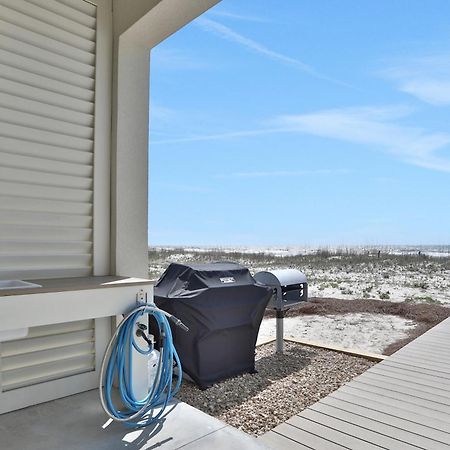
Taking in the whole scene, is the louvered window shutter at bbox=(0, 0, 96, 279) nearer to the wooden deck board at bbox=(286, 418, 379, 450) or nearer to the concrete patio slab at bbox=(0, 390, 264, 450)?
the concrete patio slab at bbox=(0, 390, 264, 450)

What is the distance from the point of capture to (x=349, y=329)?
6.16m

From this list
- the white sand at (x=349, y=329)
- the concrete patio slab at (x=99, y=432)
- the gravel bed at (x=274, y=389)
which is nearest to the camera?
the concrete patio slab at (x=99, y=432)

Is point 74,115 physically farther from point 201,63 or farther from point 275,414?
point 201,63

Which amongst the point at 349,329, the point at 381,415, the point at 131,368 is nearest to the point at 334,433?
the point at 381,415

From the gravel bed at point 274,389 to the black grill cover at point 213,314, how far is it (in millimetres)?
175

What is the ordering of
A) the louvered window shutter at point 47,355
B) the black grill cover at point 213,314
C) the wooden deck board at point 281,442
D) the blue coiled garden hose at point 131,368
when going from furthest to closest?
the black grill cover at point 213,314 < the louvered window shutter at point 47,355 < the blue coiled garden hose at point 131,368 < the wooden deck board at point 281,442

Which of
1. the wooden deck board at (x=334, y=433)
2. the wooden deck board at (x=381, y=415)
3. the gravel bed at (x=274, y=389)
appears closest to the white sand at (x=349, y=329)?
the gravel bed at (x=274, y=389)

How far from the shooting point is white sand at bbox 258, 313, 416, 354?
5410 mm

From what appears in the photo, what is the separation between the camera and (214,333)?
11.7 feet

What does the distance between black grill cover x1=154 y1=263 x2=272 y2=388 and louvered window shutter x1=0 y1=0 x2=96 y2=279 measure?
1065 mm

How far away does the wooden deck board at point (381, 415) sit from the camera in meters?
2.00

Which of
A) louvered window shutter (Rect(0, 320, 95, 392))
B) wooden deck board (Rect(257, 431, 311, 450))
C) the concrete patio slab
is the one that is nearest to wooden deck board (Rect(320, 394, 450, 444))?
wooden deck board (Rect(257, 431, 311, 450))

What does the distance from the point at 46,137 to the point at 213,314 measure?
2.03m

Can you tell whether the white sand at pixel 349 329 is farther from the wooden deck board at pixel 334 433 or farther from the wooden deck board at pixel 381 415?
the wooden deck board at pixel 334 433
